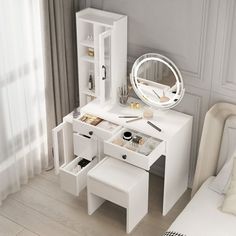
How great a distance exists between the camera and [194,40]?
3.93 meters

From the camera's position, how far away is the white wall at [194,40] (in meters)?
3.77

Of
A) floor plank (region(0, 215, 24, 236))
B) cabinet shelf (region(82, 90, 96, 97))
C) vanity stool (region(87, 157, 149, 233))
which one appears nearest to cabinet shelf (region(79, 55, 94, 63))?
cabinet shelf (region(82, 90, 96, 97))

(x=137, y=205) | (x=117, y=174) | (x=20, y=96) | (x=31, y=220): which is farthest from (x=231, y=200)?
(x=20, y=96)

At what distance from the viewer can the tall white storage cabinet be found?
408cm

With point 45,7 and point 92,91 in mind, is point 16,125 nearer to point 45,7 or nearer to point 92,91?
point 92,91

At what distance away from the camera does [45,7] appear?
4066mm

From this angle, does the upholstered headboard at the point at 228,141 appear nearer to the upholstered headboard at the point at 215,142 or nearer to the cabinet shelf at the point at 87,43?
the upholstered headboard at the point at 215,142

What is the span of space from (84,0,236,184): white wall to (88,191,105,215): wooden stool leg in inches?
35.9

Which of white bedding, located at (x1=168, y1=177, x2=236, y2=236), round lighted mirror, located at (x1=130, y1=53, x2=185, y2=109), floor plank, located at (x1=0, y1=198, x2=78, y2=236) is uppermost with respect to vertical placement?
round lighted mirror, located at (x1=130, y1=53, x2=185, y2=109)

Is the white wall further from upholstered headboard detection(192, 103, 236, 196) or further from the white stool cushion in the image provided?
the white stool cushion

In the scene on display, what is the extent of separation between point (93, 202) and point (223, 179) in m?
1.02

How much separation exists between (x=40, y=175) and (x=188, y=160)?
130 cm

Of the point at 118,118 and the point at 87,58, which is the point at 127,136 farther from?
the point at 87,58

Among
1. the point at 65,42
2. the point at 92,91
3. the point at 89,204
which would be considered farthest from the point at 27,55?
the point at 89,204
